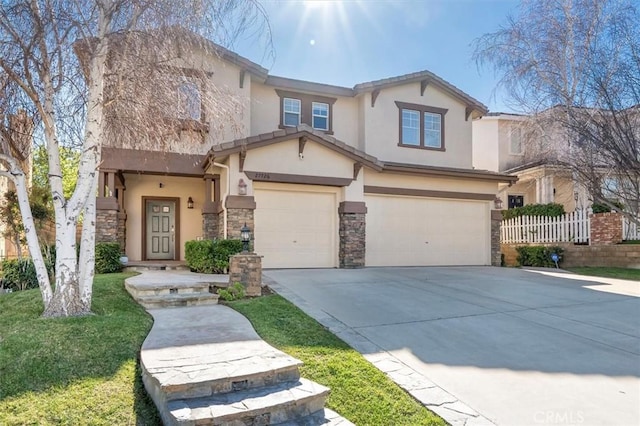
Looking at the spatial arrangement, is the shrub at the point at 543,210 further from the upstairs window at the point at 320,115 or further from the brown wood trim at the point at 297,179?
the upstairs window at the point at 320,115

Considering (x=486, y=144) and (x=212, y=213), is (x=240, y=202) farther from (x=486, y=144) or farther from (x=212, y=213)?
(x=486, y=144)

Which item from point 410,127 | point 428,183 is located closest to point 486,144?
point 410,127

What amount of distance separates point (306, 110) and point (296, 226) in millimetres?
4688

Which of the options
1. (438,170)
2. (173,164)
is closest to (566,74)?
(438,170)

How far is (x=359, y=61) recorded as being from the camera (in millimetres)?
12172

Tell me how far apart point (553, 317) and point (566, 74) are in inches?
351

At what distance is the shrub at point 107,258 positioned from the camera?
11.8m

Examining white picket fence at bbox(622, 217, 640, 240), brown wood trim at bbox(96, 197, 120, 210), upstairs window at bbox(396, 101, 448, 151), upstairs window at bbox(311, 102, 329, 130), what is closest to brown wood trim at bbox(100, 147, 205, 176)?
brown wood trim at bbox(96, 197, 120, 210)

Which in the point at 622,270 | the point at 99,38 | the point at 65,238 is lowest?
the point at 622,270

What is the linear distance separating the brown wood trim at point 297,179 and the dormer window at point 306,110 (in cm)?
287

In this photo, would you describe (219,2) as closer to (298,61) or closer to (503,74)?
(298,61)

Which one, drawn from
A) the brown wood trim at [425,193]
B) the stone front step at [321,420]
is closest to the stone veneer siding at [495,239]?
the brown wood trim at [425,193]

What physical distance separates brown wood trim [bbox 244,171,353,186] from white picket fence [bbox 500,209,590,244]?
910cm

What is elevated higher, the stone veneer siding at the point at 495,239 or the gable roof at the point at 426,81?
the gable roof at the point at 426,81
